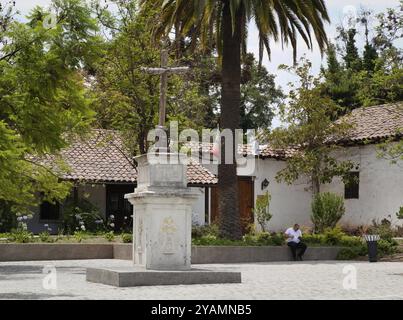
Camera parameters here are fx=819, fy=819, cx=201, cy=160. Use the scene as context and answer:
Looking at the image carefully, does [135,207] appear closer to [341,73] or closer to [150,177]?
[150,177]

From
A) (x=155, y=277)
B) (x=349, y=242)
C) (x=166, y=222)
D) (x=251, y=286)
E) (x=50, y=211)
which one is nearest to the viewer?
(x=155, y=277)

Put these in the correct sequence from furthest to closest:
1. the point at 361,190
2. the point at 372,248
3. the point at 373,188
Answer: the point at 361,190 → the point at 373,188 → the point at 372,248

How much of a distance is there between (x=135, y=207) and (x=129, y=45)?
44.7 feet

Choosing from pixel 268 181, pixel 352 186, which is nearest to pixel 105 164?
pixel 268 181

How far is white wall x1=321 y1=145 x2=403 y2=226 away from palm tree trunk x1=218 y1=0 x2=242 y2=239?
28.5ft

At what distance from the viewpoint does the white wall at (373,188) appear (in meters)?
32.1

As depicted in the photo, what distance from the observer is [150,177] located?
16.5 meters

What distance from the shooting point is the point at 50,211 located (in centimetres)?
3512

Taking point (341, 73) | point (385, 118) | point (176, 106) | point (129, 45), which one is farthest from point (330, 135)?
point (341, 73)

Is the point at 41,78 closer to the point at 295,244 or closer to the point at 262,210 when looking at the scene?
the point at 295,244

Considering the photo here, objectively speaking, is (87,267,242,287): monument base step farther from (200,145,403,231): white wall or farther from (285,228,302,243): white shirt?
(200,145,403,231): white wall

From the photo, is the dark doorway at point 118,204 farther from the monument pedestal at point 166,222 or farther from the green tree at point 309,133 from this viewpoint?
the monument pedestal at point 166,222

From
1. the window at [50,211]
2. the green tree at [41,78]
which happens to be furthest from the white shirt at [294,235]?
the window at [50,211]

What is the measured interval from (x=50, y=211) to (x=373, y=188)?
13626 millimetres
